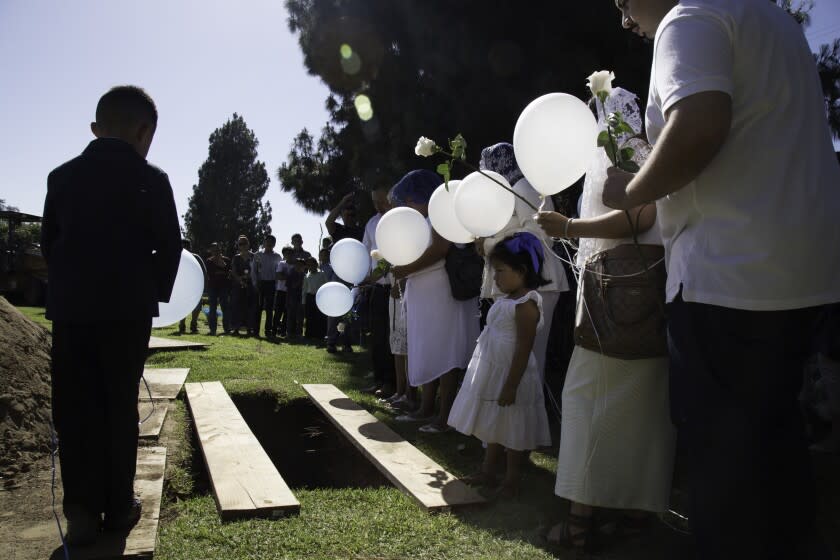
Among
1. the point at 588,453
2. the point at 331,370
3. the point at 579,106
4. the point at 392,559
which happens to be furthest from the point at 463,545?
the point at 331,370

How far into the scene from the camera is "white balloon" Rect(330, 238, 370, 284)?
570 centimetres

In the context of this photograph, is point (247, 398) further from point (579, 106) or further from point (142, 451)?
point (579, 106)

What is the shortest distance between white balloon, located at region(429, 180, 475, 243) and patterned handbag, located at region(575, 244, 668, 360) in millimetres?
1528

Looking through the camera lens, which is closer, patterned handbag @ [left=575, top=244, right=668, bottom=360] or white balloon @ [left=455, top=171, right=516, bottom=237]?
patterned handbag @ [left=575, top=244, right=668, bottom=360]

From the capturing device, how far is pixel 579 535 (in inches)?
93.3

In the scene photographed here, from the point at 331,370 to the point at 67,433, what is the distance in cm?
493

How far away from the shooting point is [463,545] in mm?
2441

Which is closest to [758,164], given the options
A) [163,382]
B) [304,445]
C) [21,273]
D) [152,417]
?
[152,417]

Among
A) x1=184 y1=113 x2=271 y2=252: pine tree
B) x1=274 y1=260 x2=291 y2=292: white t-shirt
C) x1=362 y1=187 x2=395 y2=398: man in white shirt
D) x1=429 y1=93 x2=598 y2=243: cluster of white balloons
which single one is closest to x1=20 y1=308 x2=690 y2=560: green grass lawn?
x1=429 y1=93 x2=598 y2=243: cluster of white balloons

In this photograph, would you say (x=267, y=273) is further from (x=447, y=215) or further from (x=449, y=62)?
(x=447, y=215)

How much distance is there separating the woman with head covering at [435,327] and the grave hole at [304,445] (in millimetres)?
516

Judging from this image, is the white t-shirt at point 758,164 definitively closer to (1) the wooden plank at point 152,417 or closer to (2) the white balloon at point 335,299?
(1) the wooden plank at point 152,417

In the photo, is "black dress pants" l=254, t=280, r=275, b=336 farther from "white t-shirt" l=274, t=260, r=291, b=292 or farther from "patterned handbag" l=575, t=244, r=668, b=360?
"patterned handbag" l=575, t=244, r=668, b=360

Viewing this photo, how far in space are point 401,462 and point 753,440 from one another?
2256 mm
